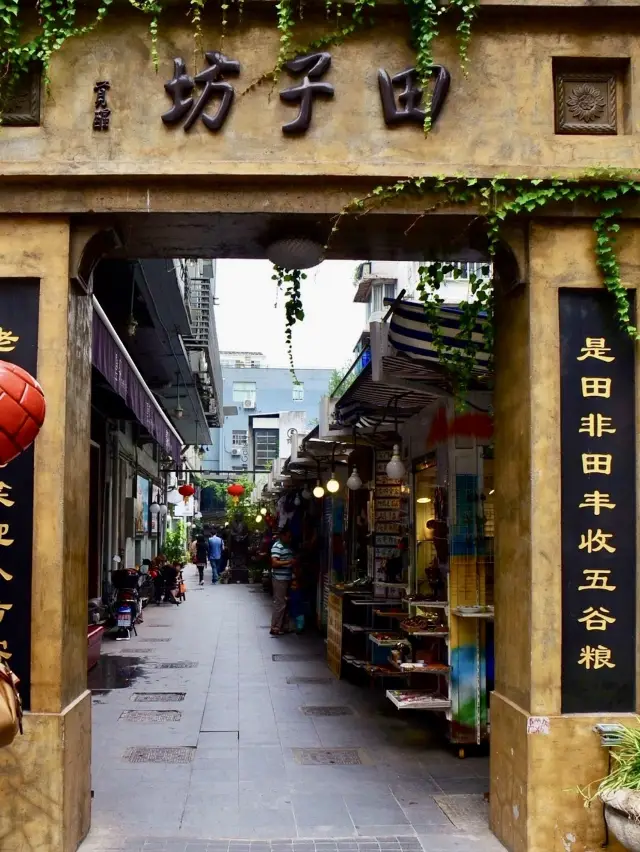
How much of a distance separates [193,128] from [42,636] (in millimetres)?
3512

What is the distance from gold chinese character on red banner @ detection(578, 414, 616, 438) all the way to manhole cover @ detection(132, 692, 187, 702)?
667cm

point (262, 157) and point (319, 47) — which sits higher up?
point (319, 47)

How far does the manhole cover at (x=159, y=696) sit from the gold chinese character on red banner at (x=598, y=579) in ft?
20.6

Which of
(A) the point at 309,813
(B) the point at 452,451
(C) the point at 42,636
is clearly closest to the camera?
(C) the point at 42,636

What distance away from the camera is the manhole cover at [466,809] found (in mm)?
6410

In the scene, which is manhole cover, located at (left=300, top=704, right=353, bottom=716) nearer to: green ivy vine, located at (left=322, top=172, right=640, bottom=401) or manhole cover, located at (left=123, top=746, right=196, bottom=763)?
manhole cover, located at (left=123, top=746, right=196, bottom=763)

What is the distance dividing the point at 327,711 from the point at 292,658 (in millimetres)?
3909

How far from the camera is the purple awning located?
28.6 feet

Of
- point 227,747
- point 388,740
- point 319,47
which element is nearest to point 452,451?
point 388,740

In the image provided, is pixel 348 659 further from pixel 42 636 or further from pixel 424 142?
pixel 424 142

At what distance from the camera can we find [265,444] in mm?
52250

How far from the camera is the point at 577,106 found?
6.05 meters

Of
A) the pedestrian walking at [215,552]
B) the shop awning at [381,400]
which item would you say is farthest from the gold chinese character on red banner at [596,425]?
the pedestrian walking at [215,552]

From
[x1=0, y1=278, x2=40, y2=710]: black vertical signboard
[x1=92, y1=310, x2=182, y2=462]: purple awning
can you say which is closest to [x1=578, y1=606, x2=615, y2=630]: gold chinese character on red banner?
[x1=0, y1=278, x2=40, y2=710]: black vertical signboard
